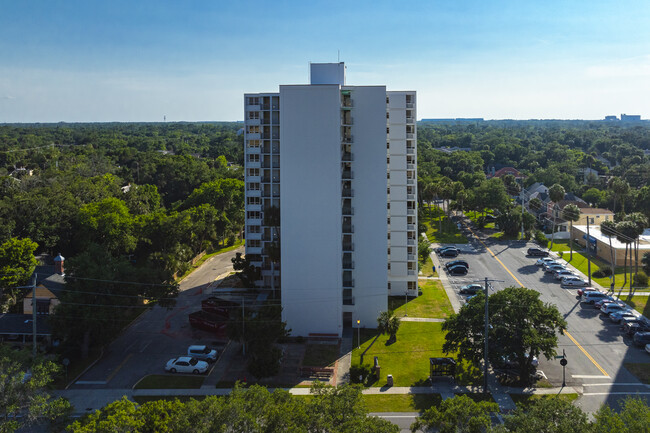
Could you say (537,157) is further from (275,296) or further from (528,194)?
(275,296)

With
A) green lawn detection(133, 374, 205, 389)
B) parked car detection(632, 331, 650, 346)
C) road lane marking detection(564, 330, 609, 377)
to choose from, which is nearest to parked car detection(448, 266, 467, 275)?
road lane marking detection(564, 330, 609, 377)

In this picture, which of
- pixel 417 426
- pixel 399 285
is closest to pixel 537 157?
pixel 399 285

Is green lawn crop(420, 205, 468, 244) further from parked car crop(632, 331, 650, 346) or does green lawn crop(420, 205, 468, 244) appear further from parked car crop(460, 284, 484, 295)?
parked car crop(632, 331, 650, 346)

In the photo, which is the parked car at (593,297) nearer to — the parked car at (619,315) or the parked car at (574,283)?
the parked car at (619,315)

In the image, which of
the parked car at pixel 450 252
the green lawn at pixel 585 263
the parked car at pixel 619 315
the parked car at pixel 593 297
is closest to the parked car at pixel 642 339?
the parked car at pixel 619 315

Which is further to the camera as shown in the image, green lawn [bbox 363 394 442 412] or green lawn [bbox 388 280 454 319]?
green lawn [bbox 388 280 454 319]

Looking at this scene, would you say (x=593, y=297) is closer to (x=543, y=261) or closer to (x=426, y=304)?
(x=543, y=261)

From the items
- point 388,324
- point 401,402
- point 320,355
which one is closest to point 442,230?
point 388,324
